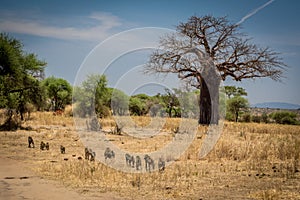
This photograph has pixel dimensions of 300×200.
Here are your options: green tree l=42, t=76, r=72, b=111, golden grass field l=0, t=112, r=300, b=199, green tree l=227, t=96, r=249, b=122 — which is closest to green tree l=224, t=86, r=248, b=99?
green tree l=227, t=96, r=249, b=122

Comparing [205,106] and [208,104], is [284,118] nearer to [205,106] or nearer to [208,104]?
[208,104]

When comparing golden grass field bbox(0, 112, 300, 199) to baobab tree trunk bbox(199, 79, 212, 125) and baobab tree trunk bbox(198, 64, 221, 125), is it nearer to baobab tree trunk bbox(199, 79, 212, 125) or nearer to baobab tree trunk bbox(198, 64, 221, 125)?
baobab tree trunk bbox(198, 64, 221, 125)

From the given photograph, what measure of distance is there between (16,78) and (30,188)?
14.3m

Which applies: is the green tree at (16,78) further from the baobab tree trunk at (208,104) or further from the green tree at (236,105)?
the green tree at (236,105)

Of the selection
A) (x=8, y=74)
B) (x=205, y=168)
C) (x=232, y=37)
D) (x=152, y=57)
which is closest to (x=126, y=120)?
(x=152, y=57)

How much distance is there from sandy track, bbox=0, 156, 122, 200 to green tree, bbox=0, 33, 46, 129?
1186 cm

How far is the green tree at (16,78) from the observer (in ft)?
62.3

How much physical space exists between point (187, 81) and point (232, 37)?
171 inches

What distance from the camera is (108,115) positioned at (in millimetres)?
28891

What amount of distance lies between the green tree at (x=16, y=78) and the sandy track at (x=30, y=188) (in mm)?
11864

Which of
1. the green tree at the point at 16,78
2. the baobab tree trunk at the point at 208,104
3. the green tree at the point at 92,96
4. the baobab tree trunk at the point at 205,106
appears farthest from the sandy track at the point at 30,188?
the green tree at the point at 92,96

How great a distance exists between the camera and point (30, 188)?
6664 millimetres

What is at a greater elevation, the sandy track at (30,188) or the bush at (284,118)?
the bush at (284,118)

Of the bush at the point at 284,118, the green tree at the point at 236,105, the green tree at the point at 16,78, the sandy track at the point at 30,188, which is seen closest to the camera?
the sandy track at the point at 30,188
